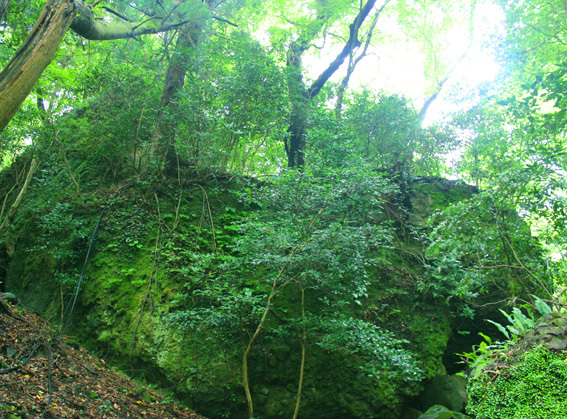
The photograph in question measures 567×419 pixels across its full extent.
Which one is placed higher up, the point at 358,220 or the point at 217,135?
the point at 217,135

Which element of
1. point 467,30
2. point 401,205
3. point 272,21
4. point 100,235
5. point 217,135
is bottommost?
point 100,235

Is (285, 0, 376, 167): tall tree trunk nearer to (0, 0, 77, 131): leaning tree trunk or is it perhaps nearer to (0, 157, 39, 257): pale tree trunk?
(0, 0, 77, 131): leaning tree trunk

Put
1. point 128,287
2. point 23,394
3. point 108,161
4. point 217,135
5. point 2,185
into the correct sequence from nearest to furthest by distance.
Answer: point 23,394, point 128,287, point 217,135, point 108,161, point 2,185

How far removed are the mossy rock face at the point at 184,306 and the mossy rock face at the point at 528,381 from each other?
73.2 inches

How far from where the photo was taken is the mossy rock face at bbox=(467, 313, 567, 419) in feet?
9.46

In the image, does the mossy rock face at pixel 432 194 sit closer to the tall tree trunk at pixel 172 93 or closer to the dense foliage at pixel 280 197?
the dense foliage at pixel 280 197

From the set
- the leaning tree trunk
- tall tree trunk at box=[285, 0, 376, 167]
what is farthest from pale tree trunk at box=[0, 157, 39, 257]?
tall tree trunk at box=[285, 0, 376, 167]

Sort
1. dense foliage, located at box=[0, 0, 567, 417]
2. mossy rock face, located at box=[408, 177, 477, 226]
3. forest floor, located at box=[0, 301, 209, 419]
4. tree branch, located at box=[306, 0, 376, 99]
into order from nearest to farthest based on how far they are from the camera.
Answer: forest floor, located at box=[0, 301, 209, 419] < dense foliage, located at box=[0, 0, 567, 417] < mossy rock face, located at box=[408, 177, 477, 226] < tree branch, located at box=[306, 0, 376, 99]

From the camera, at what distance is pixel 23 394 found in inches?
119

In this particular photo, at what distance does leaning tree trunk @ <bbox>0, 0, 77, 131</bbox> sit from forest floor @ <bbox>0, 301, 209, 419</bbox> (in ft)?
7.64

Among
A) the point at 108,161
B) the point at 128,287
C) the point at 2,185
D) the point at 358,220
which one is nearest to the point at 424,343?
the point at 358,220

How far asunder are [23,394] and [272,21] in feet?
49.0

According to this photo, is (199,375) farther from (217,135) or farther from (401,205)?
(401,205)

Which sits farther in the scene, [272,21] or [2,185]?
[272,21]
